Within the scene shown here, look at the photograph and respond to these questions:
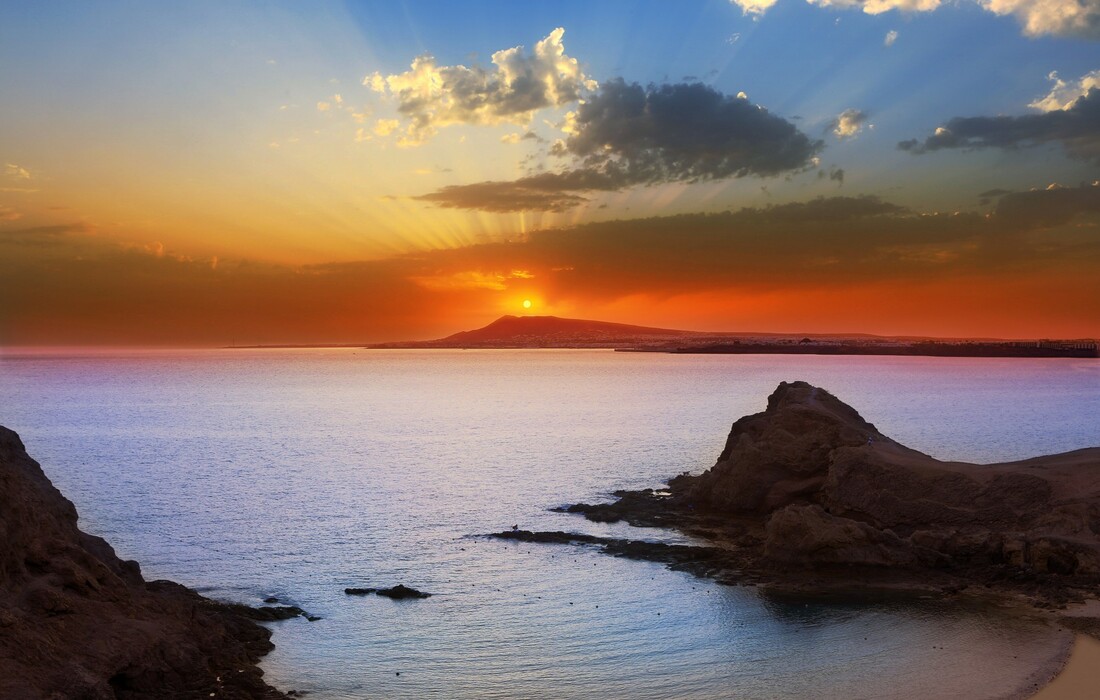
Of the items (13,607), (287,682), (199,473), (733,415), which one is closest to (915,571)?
(287,682)

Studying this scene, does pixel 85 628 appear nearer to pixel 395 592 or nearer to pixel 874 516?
pixel 395 592

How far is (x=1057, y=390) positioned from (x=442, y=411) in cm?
8826

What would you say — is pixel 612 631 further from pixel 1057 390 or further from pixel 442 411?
pixel 1057 390

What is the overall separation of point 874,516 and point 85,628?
2109 centimetres

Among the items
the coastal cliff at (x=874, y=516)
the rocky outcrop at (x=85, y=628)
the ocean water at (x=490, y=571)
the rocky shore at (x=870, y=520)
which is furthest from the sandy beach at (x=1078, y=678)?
the rocky outcrop at (x=85, y=628)

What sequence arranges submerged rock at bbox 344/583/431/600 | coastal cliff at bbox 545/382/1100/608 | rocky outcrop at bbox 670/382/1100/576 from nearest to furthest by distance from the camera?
submerged rock at bbox 344/583/431/600, coastal cliff at bbox 545/382/1100/608, rocky outcrop at bbox 670/382/1100/576

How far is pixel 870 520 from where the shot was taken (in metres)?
25.3

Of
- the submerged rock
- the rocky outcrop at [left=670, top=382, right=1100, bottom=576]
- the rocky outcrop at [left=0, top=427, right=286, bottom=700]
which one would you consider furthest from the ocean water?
the rocky outcrop at [left=670, top=382, right=1100, bottom=576]

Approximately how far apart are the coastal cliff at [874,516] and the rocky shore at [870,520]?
4 cm

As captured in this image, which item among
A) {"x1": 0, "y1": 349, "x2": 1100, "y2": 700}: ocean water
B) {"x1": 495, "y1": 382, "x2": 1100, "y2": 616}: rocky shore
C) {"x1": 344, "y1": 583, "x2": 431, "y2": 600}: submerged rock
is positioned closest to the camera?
{"x1": 0, "y1": 349, "x2": 1100, "y2": 700}: ocean water

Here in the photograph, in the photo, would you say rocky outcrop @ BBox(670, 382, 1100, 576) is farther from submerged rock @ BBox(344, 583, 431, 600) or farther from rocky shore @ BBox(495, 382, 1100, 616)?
submerged rock @ BBox(344, 583, 431, 600)

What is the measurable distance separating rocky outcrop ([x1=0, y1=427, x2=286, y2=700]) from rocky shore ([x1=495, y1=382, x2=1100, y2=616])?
507 inches

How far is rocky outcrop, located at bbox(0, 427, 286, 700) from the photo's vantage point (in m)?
11.8

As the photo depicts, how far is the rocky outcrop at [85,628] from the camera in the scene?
11.8 meters
